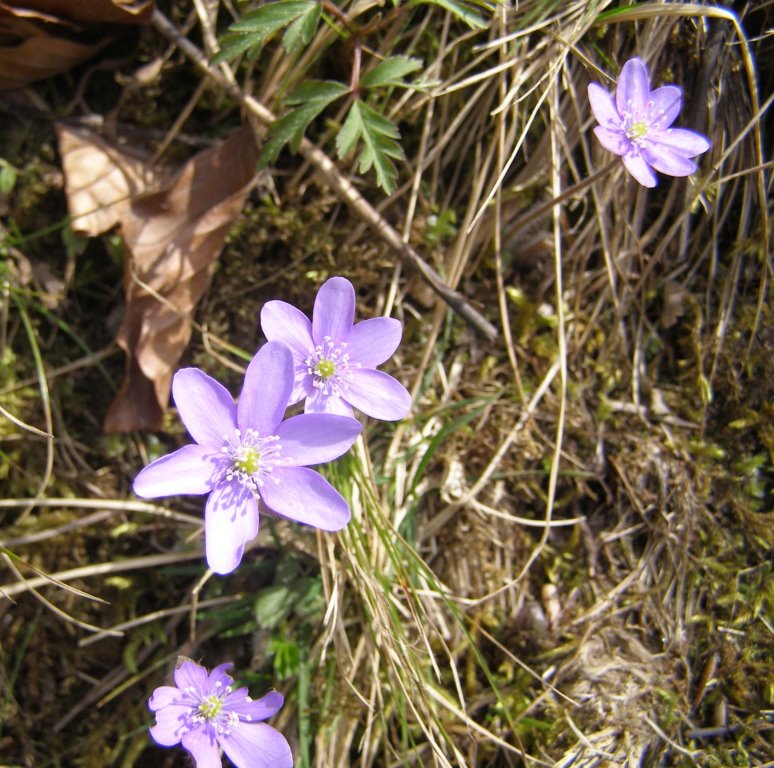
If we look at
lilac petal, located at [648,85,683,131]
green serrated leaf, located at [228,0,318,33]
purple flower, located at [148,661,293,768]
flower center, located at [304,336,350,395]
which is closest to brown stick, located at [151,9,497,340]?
green serrated leaf, located at [228,0,318,33]

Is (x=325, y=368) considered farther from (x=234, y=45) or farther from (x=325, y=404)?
(x=234, y=45)

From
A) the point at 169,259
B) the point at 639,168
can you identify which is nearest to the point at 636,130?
the point at 639,168

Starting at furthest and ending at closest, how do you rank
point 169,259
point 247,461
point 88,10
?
point 169,259 < point 88,10 < point 247,461

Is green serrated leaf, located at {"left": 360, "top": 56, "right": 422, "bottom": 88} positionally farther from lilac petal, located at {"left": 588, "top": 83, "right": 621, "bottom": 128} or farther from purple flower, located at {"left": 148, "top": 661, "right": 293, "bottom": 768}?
purple flower, located at {"left": 148, "top": 661, "right": 293, "bottom": 768}

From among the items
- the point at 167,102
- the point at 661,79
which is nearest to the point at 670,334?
the point at 661,79

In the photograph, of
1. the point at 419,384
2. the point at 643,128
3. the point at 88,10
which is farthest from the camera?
the point at 419,384

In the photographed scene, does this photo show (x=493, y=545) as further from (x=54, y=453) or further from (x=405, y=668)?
(x=54, y=453)
